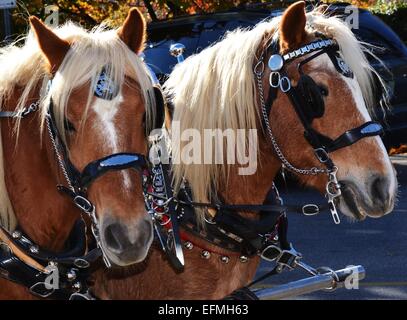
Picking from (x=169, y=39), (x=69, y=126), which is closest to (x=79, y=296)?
(x=69, y=126)

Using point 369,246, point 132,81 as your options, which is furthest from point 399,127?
point 132,81

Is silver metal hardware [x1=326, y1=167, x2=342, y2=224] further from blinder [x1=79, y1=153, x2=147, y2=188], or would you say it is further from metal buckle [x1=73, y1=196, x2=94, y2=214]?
metal buckle [x1=73, y1=196, x2=94, y2=214]

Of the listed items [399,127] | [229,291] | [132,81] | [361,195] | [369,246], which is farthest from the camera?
[399,127]

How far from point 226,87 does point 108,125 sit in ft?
3.20

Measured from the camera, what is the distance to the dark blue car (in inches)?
312

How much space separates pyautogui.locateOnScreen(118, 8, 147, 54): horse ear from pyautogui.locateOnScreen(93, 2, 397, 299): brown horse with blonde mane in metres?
0.62

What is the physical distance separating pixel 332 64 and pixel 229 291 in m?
1.06

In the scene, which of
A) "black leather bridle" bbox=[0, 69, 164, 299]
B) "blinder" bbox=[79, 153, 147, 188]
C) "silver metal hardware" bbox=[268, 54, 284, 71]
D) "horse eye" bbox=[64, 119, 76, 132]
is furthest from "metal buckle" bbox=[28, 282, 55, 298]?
"silver metal hardware" bbox=[268, 54, 284, 71]

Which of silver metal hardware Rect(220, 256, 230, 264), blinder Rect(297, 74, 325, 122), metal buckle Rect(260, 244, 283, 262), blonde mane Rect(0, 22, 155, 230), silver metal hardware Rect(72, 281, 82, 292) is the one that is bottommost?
metal buckle Rect(260, 244, 283, 262)

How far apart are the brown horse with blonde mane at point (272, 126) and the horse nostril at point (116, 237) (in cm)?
83

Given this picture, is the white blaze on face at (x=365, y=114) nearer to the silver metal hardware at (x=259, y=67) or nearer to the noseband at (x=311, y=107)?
the noseband at (x=311, y=107)

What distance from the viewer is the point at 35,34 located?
329 centimetres

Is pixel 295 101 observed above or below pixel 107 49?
below
